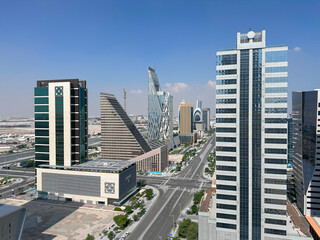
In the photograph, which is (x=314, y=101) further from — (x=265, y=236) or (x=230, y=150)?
(x=265, y=236)

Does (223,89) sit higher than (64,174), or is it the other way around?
(223,89)

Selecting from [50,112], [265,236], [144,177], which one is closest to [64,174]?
[50,112]

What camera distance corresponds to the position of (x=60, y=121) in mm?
105312

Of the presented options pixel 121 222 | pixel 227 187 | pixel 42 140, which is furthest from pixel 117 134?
pixel 227 187

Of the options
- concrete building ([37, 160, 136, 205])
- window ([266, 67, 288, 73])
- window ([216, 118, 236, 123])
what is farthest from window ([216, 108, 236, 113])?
concrete building ([37, 160, 136, 205])

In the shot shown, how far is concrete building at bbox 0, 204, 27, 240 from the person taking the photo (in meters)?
48.8

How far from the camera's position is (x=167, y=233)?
7381 cm

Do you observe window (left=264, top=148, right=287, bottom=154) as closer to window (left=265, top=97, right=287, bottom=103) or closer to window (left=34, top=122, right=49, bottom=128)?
window (left=265, top=97, right=287, bottom=103)

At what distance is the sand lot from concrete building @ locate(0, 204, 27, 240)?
825 inches

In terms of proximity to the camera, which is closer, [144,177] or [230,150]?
[230,150]

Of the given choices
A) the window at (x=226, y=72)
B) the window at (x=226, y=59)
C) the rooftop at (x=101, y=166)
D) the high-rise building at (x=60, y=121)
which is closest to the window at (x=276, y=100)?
the window at (x=226, y=72)

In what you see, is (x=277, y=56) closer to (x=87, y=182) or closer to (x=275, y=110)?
(x=275, y=110)

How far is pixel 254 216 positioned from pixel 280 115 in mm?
26309

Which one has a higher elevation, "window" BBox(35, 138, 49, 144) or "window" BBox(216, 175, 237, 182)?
"window" BBox(35, 138, 49, 144)
